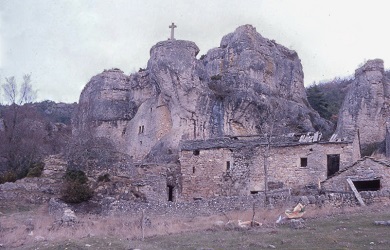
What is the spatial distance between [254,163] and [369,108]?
21.6 meters

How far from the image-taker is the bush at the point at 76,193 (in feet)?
101

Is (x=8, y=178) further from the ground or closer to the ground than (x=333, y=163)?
closer to the ground

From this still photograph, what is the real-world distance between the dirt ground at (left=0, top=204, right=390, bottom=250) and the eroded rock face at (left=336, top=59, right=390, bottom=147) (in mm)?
29900

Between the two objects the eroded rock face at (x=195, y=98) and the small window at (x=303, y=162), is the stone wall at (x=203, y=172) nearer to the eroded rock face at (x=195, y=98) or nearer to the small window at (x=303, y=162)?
the eroded rock face at (x=195, y=98)

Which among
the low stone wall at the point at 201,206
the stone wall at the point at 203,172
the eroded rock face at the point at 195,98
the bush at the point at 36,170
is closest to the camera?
the low stone wall at the point at 201,206

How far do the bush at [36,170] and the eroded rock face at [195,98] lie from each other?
10.6 meters

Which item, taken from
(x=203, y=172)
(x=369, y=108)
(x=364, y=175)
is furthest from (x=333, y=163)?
(x=369, y=108)

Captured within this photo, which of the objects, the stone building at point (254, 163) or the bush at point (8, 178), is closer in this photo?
the stone building at point (254, 163)

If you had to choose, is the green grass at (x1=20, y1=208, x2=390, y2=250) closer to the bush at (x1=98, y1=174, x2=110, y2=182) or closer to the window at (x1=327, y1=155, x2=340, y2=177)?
the bush at (x1=98, y1=174, x2=110, y2=182)

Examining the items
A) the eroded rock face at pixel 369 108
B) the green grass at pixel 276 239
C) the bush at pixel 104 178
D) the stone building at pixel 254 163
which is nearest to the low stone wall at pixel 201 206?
the bush at pixel 104 178

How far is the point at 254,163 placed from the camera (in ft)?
123

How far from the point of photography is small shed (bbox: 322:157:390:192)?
95.9ft

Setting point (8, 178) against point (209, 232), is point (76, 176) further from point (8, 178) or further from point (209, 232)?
point (209, 232)

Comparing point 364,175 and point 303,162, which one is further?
point 303,162
